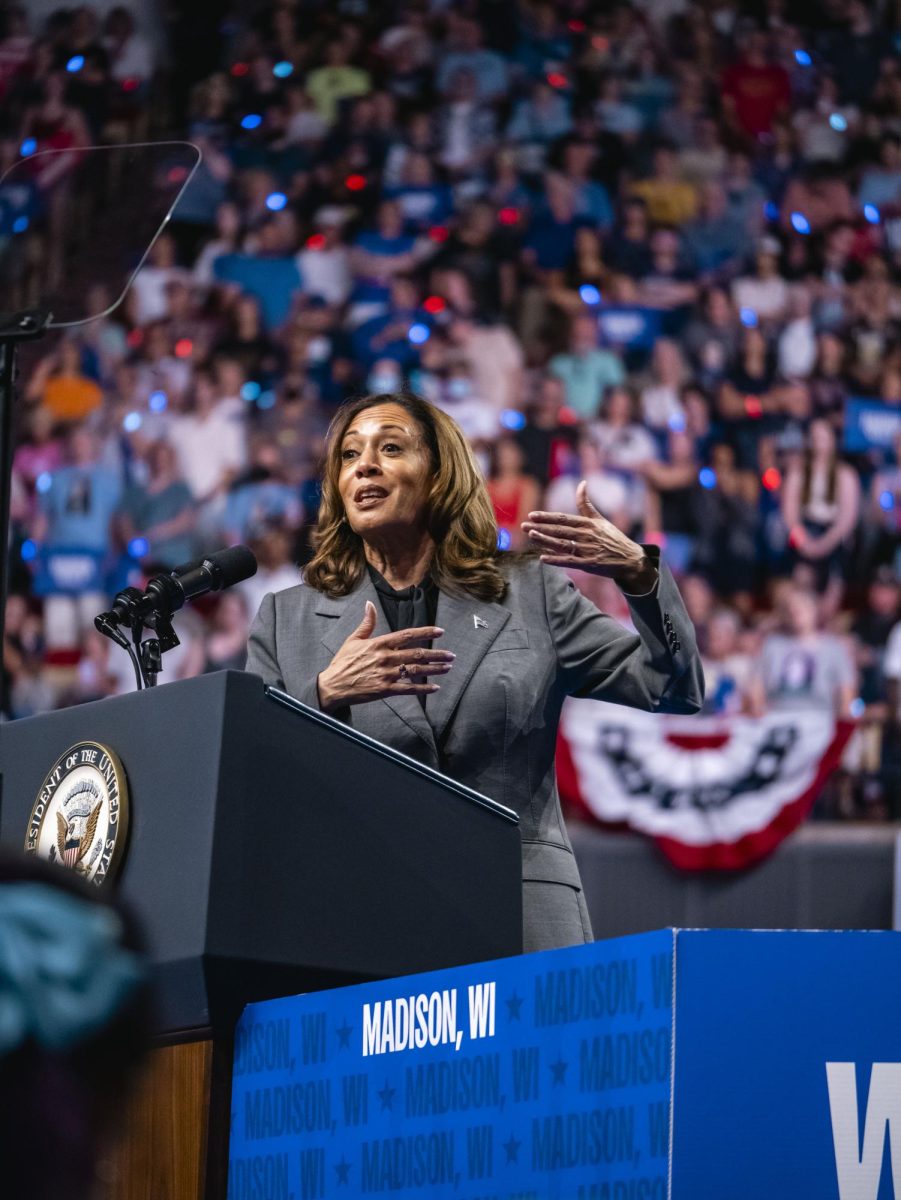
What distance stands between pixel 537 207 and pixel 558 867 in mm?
6328

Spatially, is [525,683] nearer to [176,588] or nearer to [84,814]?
[176,588]

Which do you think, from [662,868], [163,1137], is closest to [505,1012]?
[163,1137]

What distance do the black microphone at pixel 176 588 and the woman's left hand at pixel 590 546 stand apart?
1.13 ft

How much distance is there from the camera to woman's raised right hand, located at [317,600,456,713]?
6.70 ft

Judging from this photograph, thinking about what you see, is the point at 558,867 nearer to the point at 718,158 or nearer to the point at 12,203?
the point at 12,203

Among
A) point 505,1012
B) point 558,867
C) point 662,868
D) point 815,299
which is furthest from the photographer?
point 815,299

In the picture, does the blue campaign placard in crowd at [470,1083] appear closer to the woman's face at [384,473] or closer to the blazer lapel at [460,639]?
the blazer lapel at [460,639]

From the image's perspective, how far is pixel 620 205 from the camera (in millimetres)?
8188

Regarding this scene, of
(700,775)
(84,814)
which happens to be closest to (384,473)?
(84,814)

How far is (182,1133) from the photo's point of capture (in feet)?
5.78

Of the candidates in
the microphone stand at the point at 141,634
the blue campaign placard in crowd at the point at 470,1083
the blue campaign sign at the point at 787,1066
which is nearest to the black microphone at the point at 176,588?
the microphone stand at the point at 141,634

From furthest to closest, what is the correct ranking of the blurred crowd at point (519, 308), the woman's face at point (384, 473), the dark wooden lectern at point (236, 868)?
1. the blurred crowd at point (519, 308)
2. the woman's face at point (384, 473)
3. the dark wooden lectern at point (236, 868)

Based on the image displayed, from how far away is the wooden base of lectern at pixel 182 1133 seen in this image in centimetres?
175

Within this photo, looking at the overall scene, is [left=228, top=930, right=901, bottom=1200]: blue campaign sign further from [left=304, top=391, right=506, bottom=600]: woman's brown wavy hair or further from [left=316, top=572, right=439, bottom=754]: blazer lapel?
[left=304, top=391, right=506, bottom=600]: woman's brown wavy hair
